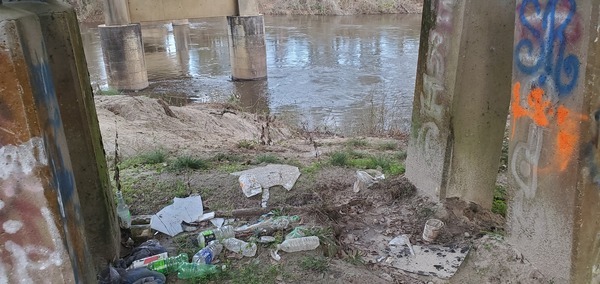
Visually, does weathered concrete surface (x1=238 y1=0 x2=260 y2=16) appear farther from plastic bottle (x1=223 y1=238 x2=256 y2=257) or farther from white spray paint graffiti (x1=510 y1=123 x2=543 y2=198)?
white spray paint graffiti (x1=510 y1=123 x2=543 y2=198)

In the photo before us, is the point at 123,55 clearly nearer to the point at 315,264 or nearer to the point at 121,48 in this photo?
the point at 121,48

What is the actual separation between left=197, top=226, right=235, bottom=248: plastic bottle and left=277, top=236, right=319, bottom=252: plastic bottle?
0.50m

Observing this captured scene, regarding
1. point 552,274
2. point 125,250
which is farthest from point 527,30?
point 125,250

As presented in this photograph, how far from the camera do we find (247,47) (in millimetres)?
20172

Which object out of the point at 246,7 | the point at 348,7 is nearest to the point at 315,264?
the point at 246,7

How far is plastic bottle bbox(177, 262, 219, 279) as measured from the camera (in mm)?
3545

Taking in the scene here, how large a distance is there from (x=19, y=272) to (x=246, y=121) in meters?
9.60

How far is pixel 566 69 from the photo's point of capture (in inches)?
110

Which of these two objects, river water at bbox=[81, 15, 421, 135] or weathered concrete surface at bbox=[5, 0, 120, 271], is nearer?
weathered concrete surface at bbox=[5, 0, 120, 271]

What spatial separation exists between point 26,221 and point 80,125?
1.23 meters

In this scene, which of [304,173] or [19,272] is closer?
[19,272]

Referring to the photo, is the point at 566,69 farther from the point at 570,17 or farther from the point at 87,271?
the point at 87,271

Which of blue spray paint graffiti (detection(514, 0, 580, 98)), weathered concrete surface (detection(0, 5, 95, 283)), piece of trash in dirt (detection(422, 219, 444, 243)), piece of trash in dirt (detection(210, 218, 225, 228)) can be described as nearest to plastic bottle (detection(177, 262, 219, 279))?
piece of trash in dirt (detection(210, 218, 225, 228))

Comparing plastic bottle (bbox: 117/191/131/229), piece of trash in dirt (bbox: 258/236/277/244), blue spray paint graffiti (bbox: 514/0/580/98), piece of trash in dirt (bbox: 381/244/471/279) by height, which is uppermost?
blue spray paint graffiti (bbox: 514/0/580/98)
